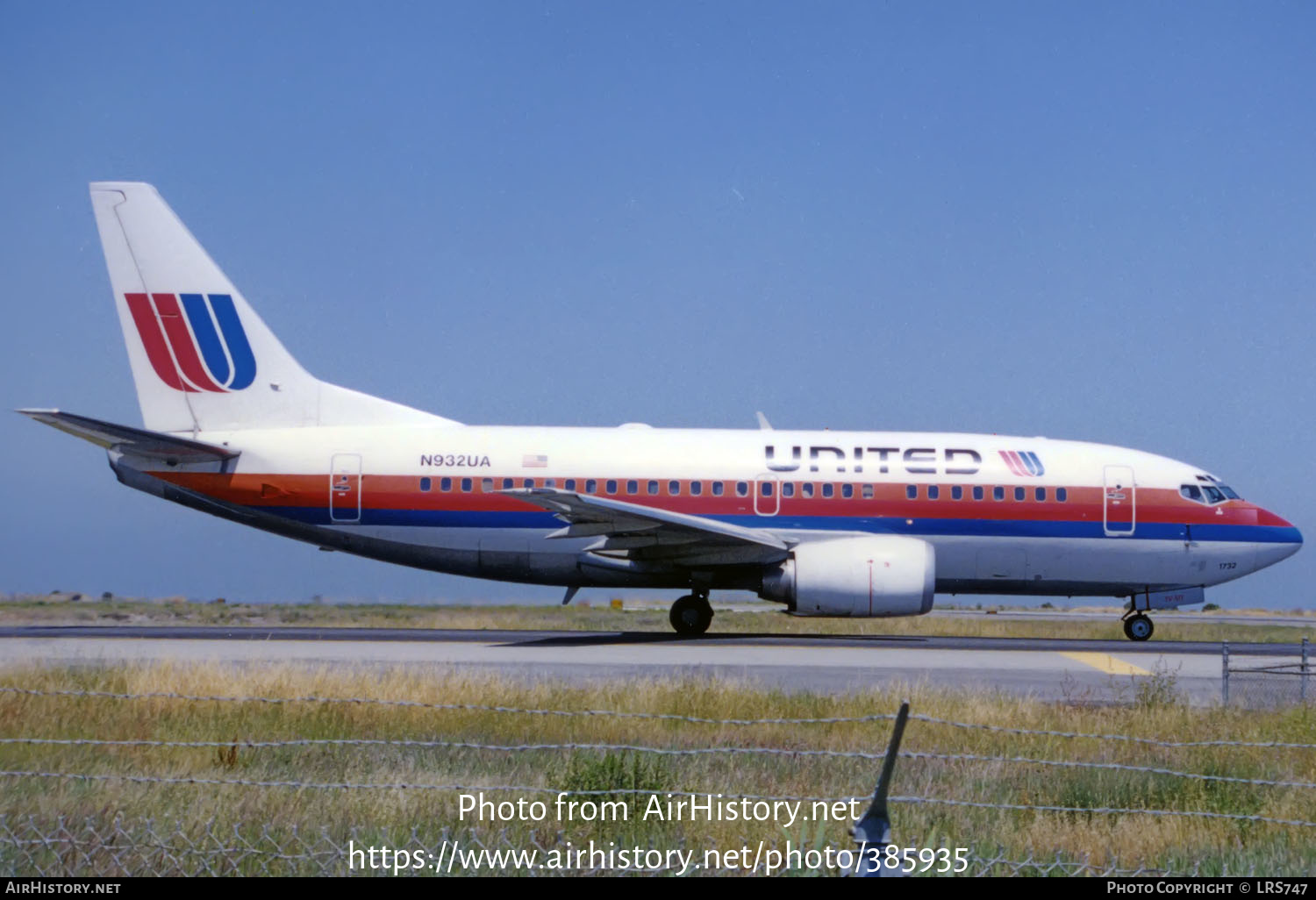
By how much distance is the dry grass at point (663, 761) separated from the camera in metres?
8.58

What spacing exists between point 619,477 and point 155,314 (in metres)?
9.68

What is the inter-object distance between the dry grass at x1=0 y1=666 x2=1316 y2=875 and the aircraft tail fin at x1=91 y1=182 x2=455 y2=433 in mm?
9972

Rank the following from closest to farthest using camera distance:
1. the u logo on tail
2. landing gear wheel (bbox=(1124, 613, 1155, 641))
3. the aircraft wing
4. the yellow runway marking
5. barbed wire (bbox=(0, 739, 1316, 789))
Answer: barbed wire (bbox=(0, 739, 1316, 789))
the yellow runway marking
the aircraft wing
the u logo on tail
landing gear wheel (bbox=(1124, 613, 1155, 641))

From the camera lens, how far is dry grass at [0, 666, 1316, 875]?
8.58 metres

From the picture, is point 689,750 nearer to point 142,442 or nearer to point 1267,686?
point 1267,686

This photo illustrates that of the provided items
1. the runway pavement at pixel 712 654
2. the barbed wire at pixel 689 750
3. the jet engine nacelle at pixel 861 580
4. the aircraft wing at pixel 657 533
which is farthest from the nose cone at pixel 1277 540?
the barbed wire at pixel 689 750

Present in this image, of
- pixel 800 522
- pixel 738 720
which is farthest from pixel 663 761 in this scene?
pixel 800 522

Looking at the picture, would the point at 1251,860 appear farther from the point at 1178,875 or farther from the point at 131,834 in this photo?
the point at 131,834

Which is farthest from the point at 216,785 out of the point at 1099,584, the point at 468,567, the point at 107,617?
the point at 107,617

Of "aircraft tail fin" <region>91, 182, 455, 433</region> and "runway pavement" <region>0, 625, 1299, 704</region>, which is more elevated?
"aircraft tail fin" <region>91, 182, 455, 433</region>

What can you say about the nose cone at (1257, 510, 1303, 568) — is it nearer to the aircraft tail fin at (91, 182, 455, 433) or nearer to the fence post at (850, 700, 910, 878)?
the aircraft tail fin at (91, 182, 455, 433)

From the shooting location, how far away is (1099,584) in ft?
83.6

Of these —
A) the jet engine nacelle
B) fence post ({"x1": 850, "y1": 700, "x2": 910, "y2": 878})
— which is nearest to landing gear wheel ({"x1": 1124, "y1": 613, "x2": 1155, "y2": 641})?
the jet engine nacelle

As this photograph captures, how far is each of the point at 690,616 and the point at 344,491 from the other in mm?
7046
